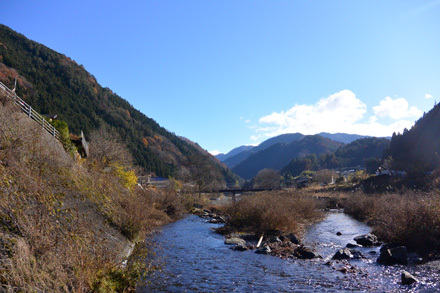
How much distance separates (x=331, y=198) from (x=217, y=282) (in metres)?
48.6

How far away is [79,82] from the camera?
120m

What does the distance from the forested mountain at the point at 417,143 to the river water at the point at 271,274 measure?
76.5 m

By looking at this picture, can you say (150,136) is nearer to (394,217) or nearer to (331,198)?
(331,198)

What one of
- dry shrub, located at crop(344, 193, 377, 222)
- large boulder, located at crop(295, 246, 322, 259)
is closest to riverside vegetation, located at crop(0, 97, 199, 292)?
large boulder, located at crop(295, 246, 322, 259)

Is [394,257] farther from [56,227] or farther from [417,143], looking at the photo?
[417,143]

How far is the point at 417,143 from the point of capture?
103312mm

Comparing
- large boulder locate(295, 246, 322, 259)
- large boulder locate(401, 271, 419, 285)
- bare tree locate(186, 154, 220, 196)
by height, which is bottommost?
large boulder locate(295, 246, 322, 259)

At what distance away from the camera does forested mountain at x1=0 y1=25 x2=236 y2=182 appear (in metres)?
84.2

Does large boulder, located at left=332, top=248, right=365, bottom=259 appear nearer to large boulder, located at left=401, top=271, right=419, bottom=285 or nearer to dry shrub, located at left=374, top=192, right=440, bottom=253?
dry shrub, located at left=374, top=192, right=440, bottom=253

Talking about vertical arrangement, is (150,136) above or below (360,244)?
above

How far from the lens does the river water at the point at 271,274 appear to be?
11.6 m

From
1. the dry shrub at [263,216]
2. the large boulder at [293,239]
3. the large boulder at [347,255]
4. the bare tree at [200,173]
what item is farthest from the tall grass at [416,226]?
the bare tree at [200,173]

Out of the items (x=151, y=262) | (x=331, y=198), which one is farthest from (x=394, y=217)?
(x=331, y=198)

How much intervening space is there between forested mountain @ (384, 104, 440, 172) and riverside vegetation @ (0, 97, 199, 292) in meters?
83.0
